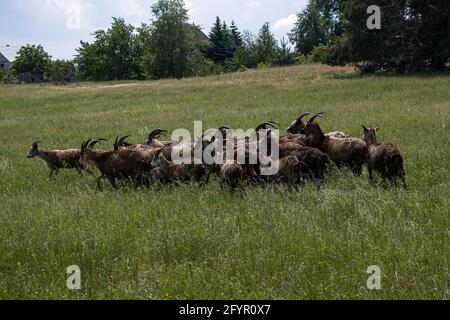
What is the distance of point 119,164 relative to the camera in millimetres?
11906

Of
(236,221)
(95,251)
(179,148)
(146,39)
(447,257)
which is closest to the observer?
(447,257)

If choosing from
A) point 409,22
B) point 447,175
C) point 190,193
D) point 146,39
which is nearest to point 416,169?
point 447,175

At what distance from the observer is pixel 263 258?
611cm

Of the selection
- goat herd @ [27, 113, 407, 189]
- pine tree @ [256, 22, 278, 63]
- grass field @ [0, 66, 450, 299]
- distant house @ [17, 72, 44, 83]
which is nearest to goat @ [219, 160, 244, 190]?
goat herd @ [27, 113, 407, 189]

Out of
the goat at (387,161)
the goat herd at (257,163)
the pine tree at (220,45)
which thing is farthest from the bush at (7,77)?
the goat at (387,161)

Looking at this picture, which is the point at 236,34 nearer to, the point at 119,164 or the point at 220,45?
the point at 220,45

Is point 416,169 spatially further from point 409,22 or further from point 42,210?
point 409,22

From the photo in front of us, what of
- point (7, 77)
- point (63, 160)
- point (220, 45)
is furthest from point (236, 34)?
point (63, 160)

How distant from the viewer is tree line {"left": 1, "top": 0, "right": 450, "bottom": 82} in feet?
110

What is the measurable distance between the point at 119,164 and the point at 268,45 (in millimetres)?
87462

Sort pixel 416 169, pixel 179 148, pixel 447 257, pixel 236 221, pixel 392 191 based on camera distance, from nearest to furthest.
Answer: pixel 447 257 < pixel 236 221 < pixel 392 191 < pixel 416 169 < pixel 179 148

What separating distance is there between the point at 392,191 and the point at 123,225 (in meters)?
4.40

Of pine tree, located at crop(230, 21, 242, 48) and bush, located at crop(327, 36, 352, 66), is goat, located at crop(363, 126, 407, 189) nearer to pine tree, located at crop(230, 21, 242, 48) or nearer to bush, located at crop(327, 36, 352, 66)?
bush, located at crop(327, 36, 352, 66)

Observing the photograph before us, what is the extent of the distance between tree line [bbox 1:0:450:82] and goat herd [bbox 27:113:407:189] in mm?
24192
